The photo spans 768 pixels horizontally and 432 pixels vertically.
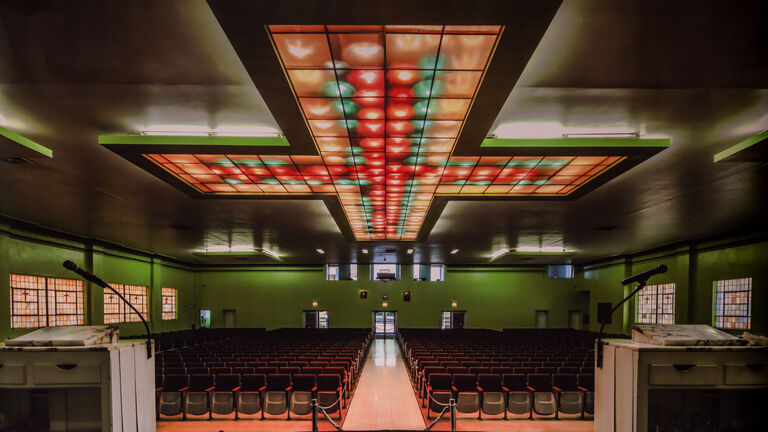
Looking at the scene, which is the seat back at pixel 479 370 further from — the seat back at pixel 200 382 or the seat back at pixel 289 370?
the seat back at pixel 200 382

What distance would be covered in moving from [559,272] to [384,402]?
83.7ft

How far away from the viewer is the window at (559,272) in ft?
106

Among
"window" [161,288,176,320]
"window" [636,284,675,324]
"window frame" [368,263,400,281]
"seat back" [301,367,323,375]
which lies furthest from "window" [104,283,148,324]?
"window" [636,284,675,324]

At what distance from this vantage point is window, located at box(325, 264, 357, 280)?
3241cm

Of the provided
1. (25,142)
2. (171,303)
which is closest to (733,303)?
(25,142)

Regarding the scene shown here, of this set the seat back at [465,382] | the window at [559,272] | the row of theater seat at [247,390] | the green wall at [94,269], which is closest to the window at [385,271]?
the window at [559,272]

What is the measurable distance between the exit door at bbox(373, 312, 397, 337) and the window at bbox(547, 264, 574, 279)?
1231cm

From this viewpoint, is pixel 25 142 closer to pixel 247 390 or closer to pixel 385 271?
pixel 247 390

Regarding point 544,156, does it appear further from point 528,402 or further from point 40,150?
point 40,150

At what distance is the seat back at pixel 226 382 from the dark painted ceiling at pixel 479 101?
195 inches

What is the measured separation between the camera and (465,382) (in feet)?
30.6

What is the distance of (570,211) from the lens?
45.2ft

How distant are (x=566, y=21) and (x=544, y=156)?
15.5ft

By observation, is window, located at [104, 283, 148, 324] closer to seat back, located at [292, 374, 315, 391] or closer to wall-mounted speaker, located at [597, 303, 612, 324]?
seat back, located at [292, 374, 315, 391]
